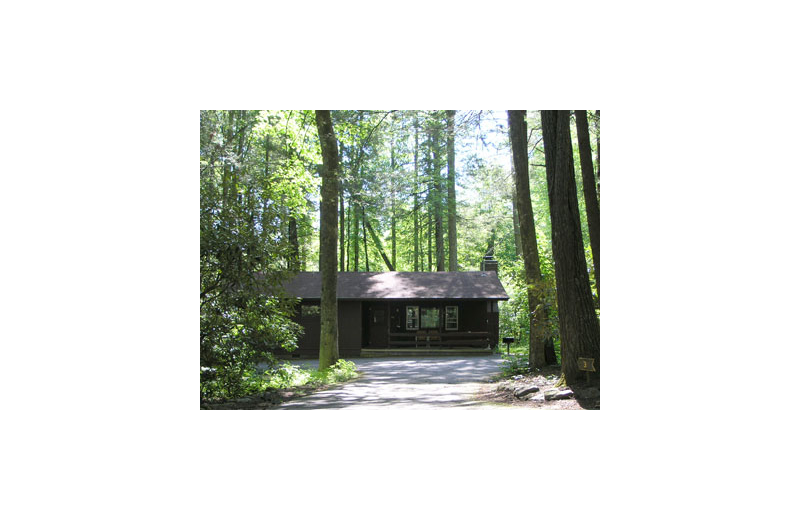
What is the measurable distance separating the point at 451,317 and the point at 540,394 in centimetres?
1066

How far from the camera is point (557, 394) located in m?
6.82

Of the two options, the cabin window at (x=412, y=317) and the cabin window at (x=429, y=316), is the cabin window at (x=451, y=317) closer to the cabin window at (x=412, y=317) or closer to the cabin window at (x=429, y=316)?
the cabin window at (x=429, y=316)

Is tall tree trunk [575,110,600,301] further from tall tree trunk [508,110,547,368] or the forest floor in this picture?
tall tree trunk [508,110,547,368]

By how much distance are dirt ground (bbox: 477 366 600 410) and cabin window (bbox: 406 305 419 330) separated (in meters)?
8.47

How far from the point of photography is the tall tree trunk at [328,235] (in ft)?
34.7

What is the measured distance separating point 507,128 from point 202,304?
19.9 ft

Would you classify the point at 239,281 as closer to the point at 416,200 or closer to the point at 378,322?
the point at 416,200

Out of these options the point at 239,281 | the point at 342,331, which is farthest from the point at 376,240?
the point at 239,281

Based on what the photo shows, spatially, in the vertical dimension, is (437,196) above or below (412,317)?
above

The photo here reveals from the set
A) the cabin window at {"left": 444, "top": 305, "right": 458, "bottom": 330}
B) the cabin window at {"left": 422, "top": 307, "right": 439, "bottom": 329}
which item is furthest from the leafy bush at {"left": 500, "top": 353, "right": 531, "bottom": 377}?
the cabin window at {"left": 422, "top": 307, "right": 439, "bottom": 329}

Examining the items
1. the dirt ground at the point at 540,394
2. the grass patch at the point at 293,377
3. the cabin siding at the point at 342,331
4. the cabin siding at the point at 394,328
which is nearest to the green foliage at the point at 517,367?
the dirt ground at the point at 540,394

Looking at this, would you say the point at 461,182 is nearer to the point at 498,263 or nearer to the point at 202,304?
the point at 498,263

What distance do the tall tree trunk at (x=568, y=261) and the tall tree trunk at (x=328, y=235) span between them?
4.32 m
